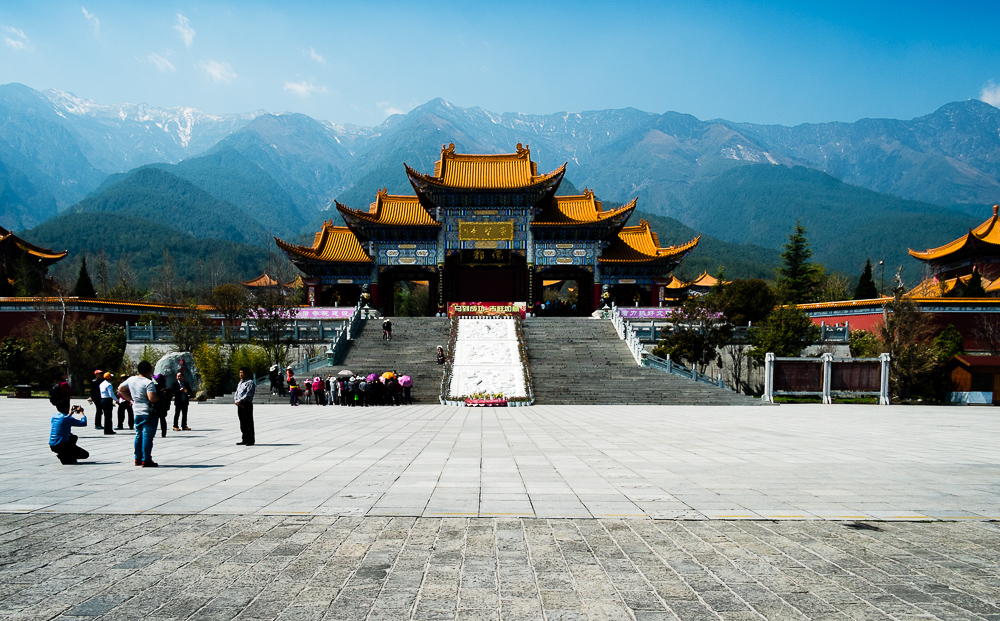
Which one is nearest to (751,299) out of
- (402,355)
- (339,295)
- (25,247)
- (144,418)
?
(402,355)

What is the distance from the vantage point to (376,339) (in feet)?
79.4

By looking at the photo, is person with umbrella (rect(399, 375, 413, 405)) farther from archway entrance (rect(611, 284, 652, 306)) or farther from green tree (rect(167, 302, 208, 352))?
archway entrance (rect(611, 284, 652, 306))

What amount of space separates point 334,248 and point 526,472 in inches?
1215

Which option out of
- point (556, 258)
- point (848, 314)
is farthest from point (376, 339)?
point (848, 314)

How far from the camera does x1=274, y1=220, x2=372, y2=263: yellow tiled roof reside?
3234cm

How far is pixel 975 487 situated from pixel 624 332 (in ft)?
61.5

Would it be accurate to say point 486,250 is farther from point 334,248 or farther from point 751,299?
point 751,299

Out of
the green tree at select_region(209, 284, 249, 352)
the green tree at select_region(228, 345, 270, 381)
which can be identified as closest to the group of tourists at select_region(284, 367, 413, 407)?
the green tree at select_region(228, 345, 270, 381)

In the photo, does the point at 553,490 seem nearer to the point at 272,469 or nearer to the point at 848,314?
the point at 272,469

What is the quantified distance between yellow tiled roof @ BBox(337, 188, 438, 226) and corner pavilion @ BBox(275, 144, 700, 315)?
0.12 metres

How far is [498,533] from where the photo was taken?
4.20 metres

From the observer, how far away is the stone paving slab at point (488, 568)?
3.01 metres

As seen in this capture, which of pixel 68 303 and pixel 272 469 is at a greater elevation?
pixel 68 303

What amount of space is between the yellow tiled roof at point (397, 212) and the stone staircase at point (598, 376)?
1230 centimetres
